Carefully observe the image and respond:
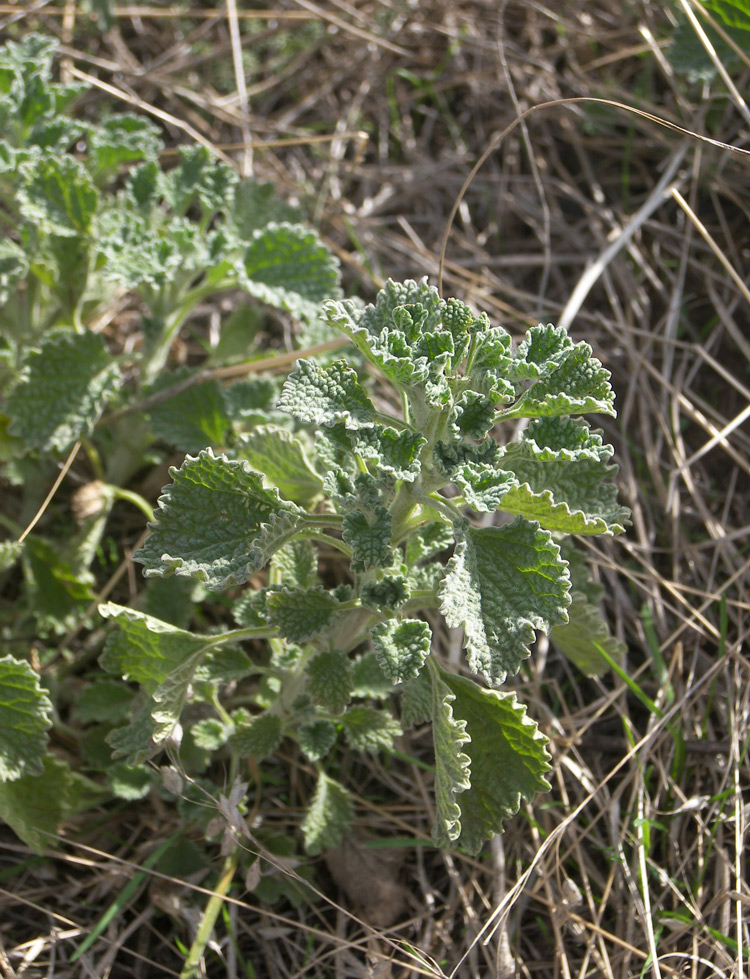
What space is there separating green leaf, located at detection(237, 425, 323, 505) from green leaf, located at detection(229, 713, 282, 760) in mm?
529

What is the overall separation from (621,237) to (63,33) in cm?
226

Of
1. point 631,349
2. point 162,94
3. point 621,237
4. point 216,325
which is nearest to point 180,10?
point 162,94

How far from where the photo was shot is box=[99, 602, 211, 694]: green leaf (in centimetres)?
194

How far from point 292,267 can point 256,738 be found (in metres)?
1.29

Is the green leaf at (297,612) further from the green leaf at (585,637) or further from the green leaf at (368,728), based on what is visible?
the green leaf at (585,637)

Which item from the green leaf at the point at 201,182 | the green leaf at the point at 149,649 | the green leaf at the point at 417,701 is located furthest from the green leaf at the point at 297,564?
the green leaf at the point at 201,182

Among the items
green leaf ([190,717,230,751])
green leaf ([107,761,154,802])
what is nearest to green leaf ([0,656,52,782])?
green leaf ([107,761,154,802])

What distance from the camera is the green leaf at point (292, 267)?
2.44m

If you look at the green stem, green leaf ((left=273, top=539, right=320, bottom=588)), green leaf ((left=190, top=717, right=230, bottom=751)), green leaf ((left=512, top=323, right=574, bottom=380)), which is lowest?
the green stem

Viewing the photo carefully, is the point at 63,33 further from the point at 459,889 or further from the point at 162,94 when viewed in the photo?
the point at 459,889

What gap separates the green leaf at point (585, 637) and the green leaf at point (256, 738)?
2.20 ft

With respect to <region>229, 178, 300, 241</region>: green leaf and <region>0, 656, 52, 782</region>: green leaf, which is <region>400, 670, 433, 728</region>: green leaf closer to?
<region>0, 656, 52, 782</region>: green leaf

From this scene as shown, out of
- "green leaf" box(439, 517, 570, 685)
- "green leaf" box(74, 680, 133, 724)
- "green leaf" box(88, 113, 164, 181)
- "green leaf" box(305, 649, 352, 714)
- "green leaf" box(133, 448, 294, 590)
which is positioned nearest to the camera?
"green leaf" box(439, 517, 570, 685)

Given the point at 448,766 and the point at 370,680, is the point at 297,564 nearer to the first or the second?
the point at 370,680
